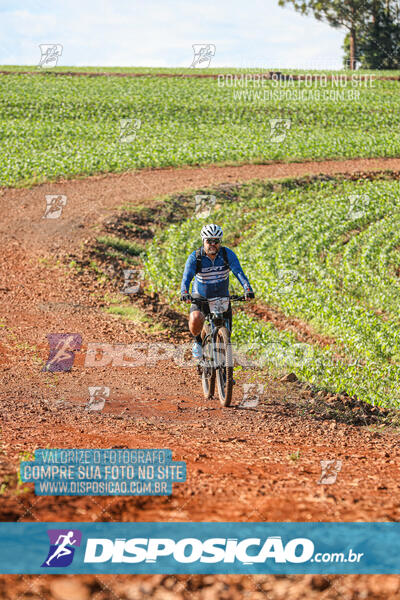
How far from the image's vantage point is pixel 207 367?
962cm

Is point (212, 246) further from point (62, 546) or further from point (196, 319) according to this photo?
point (62, 546)

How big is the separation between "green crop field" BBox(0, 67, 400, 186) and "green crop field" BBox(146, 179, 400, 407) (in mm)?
7112

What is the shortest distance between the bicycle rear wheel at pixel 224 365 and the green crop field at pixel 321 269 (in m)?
2.34

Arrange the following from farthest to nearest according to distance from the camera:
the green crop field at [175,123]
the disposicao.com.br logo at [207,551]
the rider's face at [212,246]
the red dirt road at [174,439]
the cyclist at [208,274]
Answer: the green crop field at [175,123] < the cyclist at [208,274] < the rider's face at [212,246] < the disposicao.com.br logo at [207,551] < the red dirt road at [174,439]

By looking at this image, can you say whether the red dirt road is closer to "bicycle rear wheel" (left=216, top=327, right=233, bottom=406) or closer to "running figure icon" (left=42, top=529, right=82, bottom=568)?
"running figure icon" (left=42, top=529, right=82, bottom=568)

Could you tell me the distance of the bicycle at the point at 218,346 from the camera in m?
8.78

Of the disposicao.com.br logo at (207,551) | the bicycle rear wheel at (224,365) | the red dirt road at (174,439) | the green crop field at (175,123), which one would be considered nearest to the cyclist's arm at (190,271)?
the bicycle rear wheel at (224,365)

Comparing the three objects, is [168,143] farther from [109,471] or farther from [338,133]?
[109,471]

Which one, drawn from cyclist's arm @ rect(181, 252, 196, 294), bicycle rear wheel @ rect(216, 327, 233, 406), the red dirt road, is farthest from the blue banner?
cyclist's arm @ rect(181, 252, 196, 294)

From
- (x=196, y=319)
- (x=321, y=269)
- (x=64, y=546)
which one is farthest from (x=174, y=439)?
(x=321, y=269)

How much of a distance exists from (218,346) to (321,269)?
9989 millimetres

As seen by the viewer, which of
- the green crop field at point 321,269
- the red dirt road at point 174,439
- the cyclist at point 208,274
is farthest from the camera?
the green crop field at point 321,269

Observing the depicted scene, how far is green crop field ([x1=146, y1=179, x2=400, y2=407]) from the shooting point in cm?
1180

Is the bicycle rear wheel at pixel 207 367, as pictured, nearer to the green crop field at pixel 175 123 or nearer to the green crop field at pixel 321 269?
the green crop field at pixel 321 269
